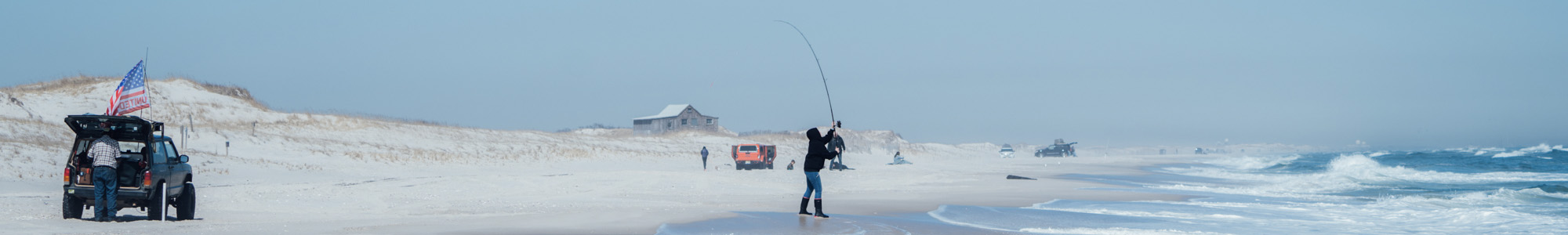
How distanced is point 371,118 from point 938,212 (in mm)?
43842

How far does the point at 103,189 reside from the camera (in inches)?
399

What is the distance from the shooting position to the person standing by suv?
10.1m

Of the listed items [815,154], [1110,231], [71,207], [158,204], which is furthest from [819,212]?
[71,207]

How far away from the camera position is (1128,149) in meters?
197

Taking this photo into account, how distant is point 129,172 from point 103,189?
1.19 ft

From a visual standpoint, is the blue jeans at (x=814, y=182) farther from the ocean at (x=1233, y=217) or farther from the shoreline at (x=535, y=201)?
the shoreline at (x=535, y=201)

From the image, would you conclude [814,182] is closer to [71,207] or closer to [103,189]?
[103,189]

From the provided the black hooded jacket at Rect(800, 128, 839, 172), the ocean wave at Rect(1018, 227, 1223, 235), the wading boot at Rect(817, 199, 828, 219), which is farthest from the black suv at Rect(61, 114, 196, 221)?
the ocean wave at Rect(1018, 227, 1223, 235)

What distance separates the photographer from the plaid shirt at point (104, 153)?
33.2ft

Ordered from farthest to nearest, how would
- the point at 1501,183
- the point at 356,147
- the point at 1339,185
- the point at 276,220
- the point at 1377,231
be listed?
the point at 356,147
the point at 1501,183
the point at 1339,185
the point at 1377,231
the point at 276,220

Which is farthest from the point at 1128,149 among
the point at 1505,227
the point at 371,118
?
the point at 1505,227

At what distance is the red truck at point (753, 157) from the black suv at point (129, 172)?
1107 inches

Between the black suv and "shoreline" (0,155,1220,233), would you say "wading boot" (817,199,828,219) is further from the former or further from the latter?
the black suv

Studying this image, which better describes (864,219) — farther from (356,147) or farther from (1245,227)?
(356,147)
